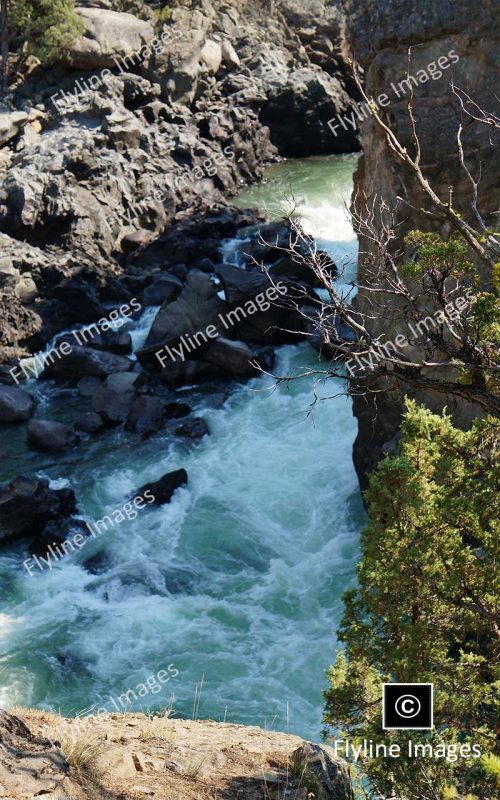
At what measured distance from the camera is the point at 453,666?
22.5 feet

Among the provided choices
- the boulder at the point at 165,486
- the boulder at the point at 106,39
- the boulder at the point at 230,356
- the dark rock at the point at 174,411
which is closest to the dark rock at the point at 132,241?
the boulder at the point at 230,356

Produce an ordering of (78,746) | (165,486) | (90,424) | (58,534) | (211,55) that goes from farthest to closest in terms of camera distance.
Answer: (211,55) < (90,424) < (165,486) < (58,534) < (78,746)

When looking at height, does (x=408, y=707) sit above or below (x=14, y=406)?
above

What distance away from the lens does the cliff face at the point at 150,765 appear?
6.39m

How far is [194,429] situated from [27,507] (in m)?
4.20

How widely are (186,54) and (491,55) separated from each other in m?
22.4

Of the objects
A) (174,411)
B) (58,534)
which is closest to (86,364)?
(174,411)

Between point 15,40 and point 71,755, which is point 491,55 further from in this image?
point 15,40

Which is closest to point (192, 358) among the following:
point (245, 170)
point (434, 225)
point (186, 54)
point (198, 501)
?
point (198, 501)

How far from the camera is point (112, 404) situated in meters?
20.2

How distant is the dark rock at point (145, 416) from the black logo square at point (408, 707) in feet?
42.8

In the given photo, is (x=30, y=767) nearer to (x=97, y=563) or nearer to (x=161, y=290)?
(x=97, y=563)

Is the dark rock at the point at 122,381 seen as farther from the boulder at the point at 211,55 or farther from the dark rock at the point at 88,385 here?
the boulder at the point at 211,55

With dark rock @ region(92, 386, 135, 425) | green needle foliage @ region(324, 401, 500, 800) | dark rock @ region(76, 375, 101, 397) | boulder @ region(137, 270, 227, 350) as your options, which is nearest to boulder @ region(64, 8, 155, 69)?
boulder @ region(137, 270, 227, 350)
